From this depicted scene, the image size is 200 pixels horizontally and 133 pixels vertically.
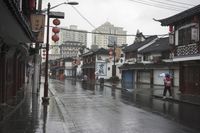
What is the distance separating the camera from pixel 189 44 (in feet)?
93.8

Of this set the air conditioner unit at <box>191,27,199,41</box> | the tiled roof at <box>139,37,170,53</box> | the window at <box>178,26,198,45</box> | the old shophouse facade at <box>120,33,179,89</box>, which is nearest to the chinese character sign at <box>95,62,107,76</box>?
the old shophouse facade at <box>120,33,179,89</box>

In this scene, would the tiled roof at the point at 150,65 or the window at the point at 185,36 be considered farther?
the tiled roof at the point at 150,65

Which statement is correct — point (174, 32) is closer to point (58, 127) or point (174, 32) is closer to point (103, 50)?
point (58, 127)

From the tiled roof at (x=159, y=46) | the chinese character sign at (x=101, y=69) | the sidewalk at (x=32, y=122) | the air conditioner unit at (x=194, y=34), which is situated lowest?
the sidewalk at (x=32, y=122)

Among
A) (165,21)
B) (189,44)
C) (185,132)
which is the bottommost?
(185,132)

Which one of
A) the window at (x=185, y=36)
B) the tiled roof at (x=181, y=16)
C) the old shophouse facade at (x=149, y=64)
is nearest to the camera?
the tiled roof at (x=181, y=16)

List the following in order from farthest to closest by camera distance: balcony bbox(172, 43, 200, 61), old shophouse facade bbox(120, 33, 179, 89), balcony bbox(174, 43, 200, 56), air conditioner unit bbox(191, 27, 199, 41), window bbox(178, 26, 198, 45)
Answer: old shophouse facade bbox(120, 33, 179, 89), window bbox(178, 26, 198, 45), balcony bbox(174, 43, 200, 56), balcony bbox(172, 43, 200, 61), air conditioner unit bbox(191, 27, 199, 41)

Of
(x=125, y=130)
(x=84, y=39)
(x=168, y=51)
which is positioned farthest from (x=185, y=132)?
(x=84, y=39)

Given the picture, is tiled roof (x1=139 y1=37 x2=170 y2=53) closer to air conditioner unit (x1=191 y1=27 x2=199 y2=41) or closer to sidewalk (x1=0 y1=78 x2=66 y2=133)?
air conditioner unit (x1=191 y1=27 x2=199 y2=41)

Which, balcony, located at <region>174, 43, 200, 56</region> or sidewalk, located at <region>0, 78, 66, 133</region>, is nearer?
sidewalk, located at <region>0, 78, 66, 133</region>

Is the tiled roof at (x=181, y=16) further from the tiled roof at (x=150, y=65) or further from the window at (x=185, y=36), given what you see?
the tiled roof at (x=150, y=65)

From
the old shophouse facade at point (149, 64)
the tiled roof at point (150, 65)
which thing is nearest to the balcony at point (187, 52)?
the old shophouse facade at point (149, 64)

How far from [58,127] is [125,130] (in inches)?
99.4

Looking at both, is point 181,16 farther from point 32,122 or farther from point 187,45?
point 32,122
